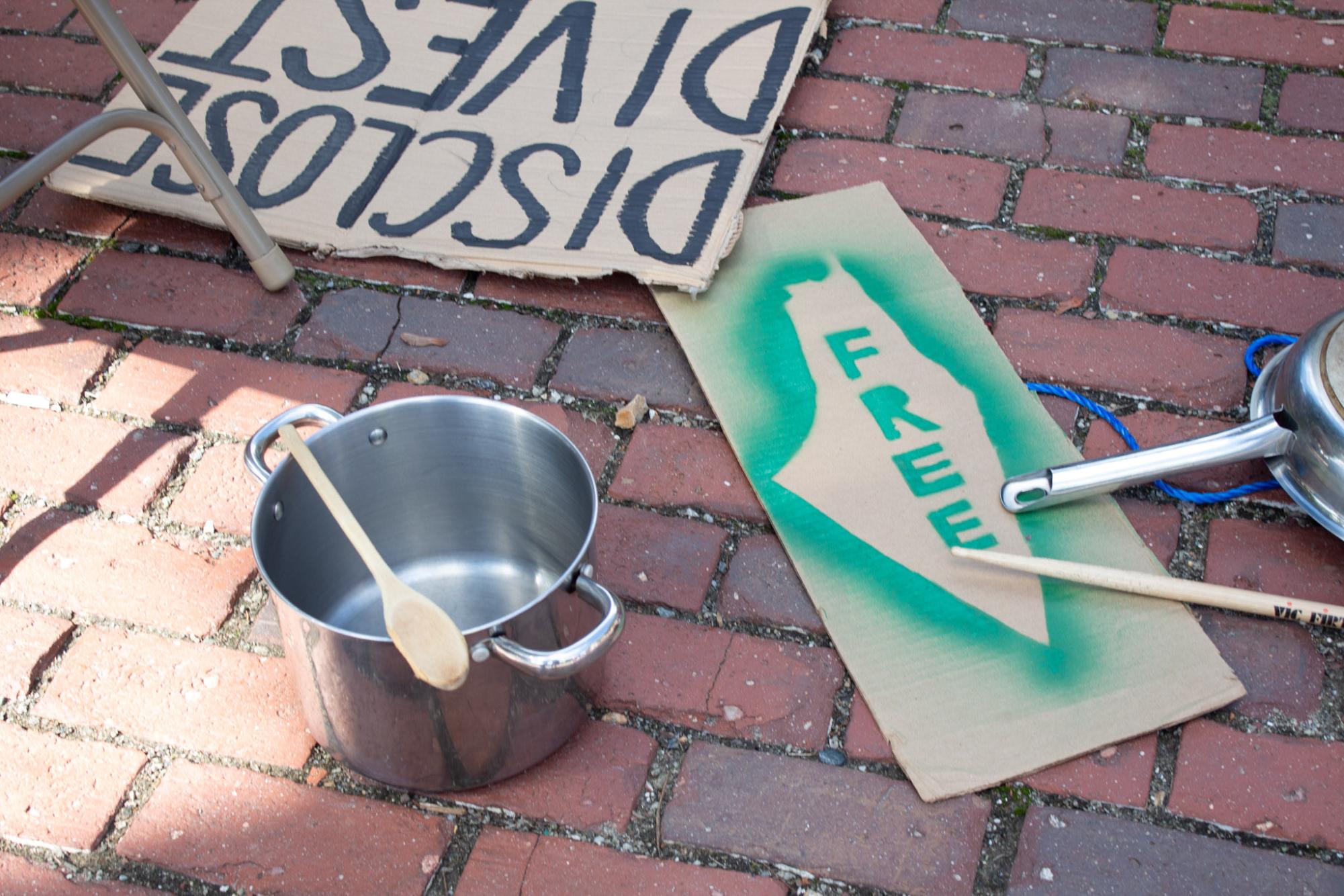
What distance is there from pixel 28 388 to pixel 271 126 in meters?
0.49

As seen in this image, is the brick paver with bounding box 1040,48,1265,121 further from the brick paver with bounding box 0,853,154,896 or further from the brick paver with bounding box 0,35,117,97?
the brick paver with bounding box 0,853,154,896

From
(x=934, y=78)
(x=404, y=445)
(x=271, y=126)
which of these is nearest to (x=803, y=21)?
(x=934, y=78)

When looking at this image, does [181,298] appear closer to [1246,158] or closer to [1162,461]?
[1162,461]

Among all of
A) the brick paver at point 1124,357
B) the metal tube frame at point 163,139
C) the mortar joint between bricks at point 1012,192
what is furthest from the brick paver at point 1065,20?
the metal tube frame at point 163,139

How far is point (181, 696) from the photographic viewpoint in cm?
117

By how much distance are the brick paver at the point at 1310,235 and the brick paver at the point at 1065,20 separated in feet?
1.24

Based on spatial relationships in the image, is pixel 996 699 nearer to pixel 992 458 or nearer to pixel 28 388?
pixel 992 458

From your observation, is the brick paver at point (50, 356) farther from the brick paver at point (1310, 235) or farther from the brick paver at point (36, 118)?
the brick paver at point (1310, 235)

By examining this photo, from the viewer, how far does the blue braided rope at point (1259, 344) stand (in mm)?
1400

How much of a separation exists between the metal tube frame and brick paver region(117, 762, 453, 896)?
62 cm

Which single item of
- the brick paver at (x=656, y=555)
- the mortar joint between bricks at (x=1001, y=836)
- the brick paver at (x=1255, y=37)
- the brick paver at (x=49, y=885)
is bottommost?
the mortar joint between bricks at (x=1001, y=836)

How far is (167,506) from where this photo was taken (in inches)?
52.2

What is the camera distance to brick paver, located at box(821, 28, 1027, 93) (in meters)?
1.76

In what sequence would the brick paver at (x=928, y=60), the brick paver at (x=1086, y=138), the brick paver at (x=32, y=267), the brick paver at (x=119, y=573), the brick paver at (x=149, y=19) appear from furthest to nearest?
the brick paver at (x=149, y=19), the brick paver at (x=928, y=60), the brick paver at (x=1086, y=138), the brick paver at (x=32, y=267), the brick paver at (x=119, y=573)
